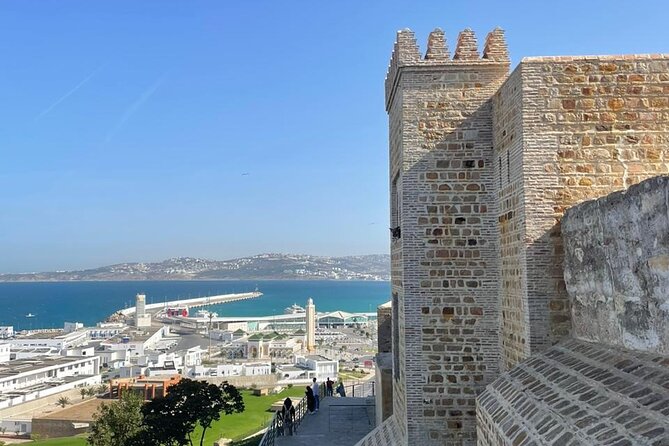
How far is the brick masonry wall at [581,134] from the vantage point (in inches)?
247

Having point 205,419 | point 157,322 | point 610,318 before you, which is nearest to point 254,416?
point 205,419

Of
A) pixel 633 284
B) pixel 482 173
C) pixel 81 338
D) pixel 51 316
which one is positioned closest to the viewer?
pixel 633 284

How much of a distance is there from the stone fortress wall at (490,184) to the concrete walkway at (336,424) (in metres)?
4.80

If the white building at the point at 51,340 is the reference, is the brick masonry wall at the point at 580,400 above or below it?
above

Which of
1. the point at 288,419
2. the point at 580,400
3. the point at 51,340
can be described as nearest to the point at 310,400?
the point at 288,419

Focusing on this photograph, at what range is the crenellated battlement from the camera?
25.2 feet

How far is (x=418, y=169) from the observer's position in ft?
25.1

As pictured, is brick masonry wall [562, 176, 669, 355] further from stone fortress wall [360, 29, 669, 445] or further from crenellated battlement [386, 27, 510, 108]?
crenellated battlement [386, 27, 510, 108]

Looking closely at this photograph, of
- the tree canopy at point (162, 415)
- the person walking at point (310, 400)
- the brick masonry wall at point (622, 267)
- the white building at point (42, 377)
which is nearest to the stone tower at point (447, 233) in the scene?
the brick masonry wall at point (622, 267)

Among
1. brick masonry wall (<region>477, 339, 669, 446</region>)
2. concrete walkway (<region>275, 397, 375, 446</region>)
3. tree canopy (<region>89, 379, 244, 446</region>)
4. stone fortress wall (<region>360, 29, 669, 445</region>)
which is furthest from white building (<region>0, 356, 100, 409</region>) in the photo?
brick masonry wall (<region>477, 339, 669, 446</region>)

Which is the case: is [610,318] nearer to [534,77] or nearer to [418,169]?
[534,77]

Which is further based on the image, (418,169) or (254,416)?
(254,416)

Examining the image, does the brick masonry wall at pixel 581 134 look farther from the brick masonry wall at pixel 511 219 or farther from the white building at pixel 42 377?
the white building at pixel 42 377

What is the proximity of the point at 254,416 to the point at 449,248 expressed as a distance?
128ft
